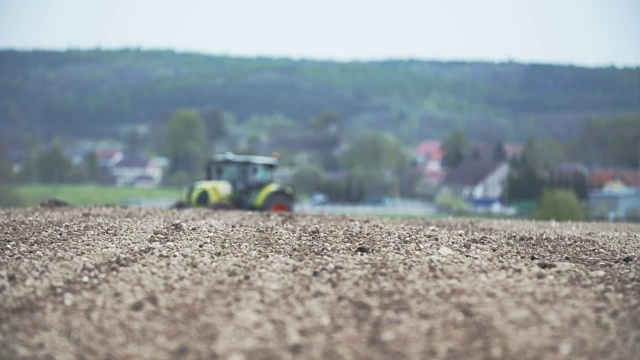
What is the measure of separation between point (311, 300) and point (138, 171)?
97705mm

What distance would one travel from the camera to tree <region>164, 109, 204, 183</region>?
8619 centimetres

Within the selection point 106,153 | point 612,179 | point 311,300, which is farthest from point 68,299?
point 106,153

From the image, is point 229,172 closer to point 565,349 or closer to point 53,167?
point 565,349

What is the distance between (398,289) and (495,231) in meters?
6.79

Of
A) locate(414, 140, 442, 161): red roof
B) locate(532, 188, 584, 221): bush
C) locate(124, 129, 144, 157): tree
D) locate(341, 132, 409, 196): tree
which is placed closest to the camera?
locate(532, 188, 584, 221): bush

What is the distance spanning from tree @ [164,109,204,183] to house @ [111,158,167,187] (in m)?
2.92

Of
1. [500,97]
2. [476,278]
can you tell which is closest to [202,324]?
[476,278]

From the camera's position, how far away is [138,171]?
102m

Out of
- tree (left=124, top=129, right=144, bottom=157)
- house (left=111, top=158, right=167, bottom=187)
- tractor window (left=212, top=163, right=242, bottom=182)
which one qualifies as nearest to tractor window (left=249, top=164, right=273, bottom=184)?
tractor window (left=212, top=163, right=242, bottom=182)

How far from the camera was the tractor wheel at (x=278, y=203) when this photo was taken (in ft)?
72.9

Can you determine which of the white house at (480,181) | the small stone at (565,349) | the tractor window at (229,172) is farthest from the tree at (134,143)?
the small stone at (565,349)

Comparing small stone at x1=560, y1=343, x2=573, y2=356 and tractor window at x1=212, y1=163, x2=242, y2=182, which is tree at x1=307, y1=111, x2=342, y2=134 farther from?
small stone at x1=560, y1=343, x2=573, y2=356

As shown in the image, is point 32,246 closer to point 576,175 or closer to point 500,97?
point 576,175

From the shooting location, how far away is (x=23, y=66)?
131125 millimetres
